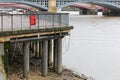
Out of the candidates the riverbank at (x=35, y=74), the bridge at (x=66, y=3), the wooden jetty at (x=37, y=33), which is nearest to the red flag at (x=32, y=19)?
the wooden jetty at (x=37, y=33)

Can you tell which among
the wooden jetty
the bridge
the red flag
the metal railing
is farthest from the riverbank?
the bridge

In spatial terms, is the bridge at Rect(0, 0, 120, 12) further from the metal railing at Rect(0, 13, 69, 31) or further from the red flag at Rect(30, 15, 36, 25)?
the red flag at Rect(30, 15, 36, 25)

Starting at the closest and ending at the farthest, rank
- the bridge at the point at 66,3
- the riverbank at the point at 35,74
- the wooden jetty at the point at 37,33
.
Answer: the wooden jetty at the point at 37,33 < the riverbank at the point at 35,74 < the bridge at the point at 66,3

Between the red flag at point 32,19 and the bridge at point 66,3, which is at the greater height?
the red flag at point 32,19

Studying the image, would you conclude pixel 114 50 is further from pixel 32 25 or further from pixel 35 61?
pixel 32 25

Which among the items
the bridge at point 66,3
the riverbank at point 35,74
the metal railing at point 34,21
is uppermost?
the metal railing at point 34,21

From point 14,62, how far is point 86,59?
6758 mm

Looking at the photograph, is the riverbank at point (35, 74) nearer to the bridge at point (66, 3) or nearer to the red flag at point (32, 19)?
the red flag at point (32, 19)

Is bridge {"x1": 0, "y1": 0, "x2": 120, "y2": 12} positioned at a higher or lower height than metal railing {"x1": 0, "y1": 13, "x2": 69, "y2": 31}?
lower

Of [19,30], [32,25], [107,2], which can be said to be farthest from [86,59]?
[107,2]

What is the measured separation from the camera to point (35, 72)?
1486cm

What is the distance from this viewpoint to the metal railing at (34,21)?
544 inches

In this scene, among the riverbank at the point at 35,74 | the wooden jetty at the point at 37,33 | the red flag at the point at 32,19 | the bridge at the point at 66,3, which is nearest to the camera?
the wooden jetty at the point at 37,33

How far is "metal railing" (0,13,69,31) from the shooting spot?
45.3 ft
